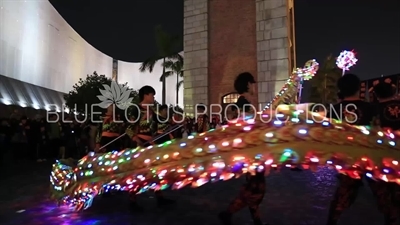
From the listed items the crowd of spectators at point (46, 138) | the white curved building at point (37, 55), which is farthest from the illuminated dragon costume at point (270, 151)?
the white curved building at point (37, 55)

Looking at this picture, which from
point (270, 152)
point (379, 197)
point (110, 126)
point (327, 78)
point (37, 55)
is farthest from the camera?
point (327, 78)

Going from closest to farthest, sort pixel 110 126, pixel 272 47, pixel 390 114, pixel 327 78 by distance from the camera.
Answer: pixel 390 114, pixel 110 126, pixel 272 47, pixel 327 78

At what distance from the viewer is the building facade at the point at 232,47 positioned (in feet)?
51.9

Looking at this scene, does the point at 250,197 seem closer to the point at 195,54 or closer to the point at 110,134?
the point at 110,134

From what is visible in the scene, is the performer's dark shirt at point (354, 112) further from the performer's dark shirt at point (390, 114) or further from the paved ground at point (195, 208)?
the paved ground at point (195, 208)

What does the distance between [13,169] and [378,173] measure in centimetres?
971

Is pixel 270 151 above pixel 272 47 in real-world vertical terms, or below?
below

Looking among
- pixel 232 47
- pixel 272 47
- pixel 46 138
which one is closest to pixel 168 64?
pixel 232 47

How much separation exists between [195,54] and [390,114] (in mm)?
14445

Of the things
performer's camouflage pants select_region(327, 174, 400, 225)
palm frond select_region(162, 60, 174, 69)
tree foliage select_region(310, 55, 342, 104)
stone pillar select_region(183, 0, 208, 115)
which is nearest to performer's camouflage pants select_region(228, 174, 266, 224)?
performer's camouflage pants select_region(327, 174, 400, 225)

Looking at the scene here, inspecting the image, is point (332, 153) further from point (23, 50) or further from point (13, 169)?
point (23, 50)

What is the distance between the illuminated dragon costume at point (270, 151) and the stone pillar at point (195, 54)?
46.6 ft

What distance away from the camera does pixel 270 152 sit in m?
2.65

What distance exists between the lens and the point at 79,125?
13.4 meters
